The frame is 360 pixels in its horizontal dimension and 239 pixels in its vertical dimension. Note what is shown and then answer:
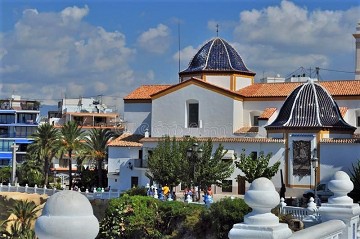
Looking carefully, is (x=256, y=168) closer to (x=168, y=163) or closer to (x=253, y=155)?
(x=253, y=155)

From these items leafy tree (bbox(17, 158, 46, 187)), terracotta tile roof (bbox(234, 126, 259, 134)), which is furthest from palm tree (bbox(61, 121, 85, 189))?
terracotta tile roof (bbox(234, 126, 259, 134))

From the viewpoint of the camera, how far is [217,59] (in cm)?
4094

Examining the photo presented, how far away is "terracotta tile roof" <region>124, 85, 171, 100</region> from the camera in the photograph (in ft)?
137

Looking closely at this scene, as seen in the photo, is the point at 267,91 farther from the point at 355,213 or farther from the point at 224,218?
the point at 355,213

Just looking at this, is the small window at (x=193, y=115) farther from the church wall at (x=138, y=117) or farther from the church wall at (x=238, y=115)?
the church wall at (x=138, y=117)

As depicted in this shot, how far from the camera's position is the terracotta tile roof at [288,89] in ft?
120

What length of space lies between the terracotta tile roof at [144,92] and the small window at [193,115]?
159 inches

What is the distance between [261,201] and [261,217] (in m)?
0.13

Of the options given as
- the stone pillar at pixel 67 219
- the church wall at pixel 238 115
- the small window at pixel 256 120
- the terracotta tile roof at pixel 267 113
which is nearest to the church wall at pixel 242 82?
the church wall at pixel 238 115

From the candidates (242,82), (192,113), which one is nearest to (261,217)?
(192,113)

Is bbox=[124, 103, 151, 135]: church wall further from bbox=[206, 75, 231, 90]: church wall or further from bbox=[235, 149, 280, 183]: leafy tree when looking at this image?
bbox=[235, 149, 280, 183]: leafy tree

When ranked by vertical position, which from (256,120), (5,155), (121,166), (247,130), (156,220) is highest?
(256,120)

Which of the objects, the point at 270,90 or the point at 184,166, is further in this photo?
the point at 270,90

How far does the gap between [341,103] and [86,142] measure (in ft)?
60.1
